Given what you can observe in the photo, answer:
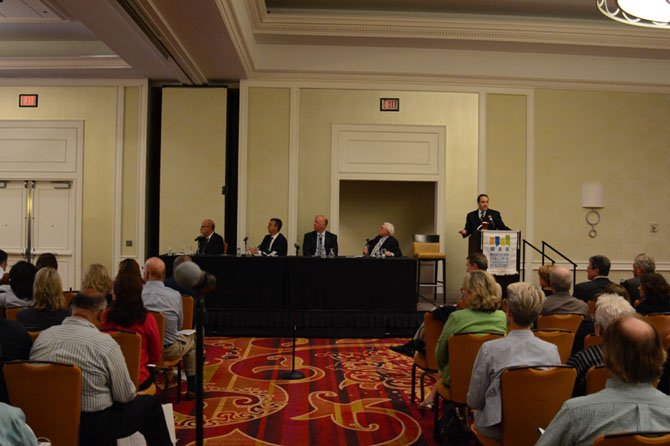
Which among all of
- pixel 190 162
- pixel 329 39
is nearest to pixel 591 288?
pixel 329 39

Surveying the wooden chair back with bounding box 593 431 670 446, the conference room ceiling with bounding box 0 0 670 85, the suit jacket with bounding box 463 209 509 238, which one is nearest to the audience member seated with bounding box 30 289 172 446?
the wooden chair back with bounding box 593 431 670 446

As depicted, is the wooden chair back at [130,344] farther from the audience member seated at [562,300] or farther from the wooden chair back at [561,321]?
the audience member seated at [562,300]

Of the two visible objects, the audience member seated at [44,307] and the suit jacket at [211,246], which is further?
the suit jacket at [211,246]

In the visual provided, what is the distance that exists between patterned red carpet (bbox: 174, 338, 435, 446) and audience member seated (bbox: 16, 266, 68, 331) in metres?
1.10

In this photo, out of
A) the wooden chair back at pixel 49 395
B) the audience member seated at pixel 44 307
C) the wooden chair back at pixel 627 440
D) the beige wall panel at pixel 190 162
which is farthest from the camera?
the beige wall panel at pixel 190 162

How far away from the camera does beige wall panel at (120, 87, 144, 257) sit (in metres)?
9.60

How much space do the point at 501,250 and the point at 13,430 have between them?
7020 mm

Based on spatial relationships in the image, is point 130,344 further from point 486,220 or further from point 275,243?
point 486,220

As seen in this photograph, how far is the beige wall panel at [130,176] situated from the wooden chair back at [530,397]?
8246 mm

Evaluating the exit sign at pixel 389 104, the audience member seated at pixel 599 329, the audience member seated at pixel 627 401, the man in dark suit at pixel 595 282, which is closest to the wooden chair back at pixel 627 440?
the audience member seated at pixel 627 401

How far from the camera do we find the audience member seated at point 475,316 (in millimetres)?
3357

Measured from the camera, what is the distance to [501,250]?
7895 mm

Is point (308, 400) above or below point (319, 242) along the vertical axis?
below

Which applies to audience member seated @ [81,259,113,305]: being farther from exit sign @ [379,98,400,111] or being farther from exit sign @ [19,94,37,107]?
exit sign @ [19,94,37,107]
